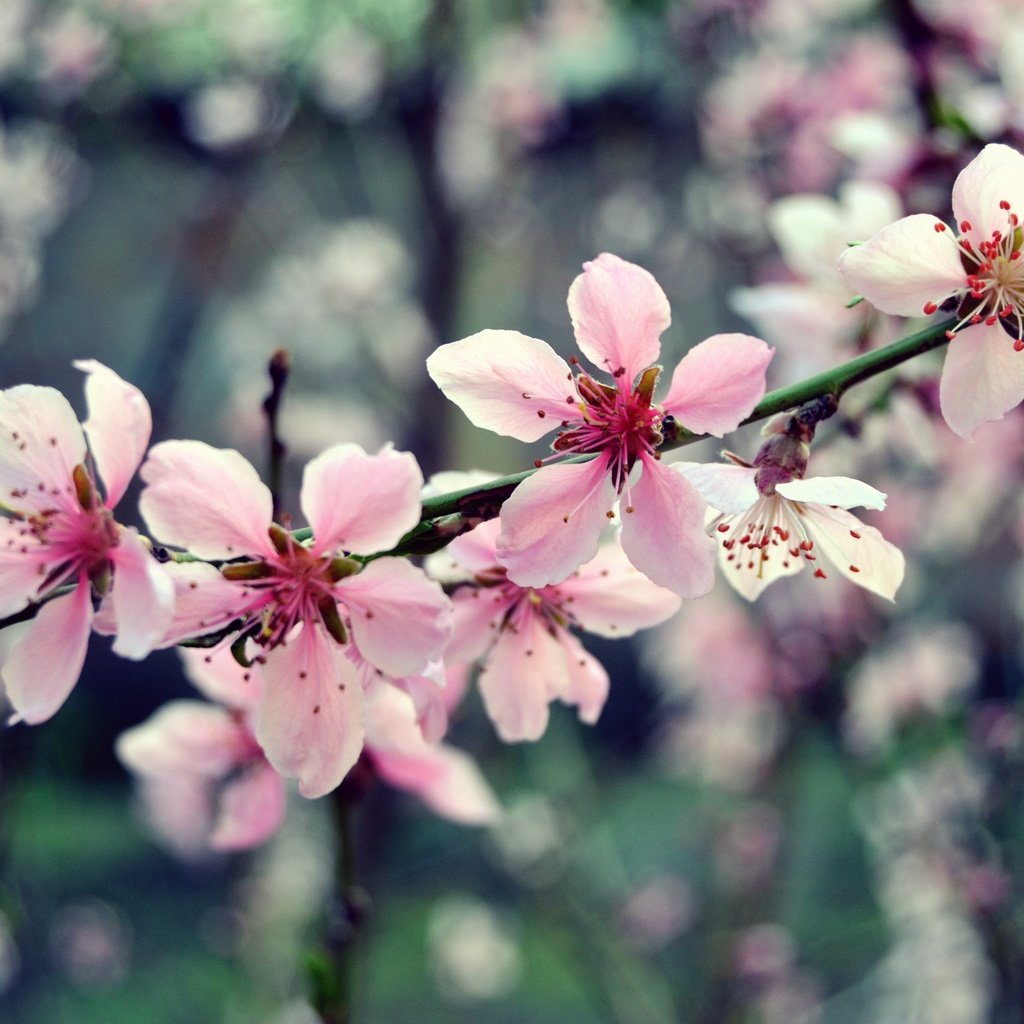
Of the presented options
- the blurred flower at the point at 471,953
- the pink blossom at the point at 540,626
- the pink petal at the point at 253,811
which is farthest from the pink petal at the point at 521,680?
the blurred flower at the point at 471,953

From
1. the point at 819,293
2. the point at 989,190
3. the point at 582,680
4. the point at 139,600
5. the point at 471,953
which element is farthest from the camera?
the point at 471,953

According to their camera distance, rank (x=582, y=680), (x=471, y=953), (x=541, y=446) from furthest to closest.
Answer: (x=471, y=953) → (x=541, y=446) → (x=582, y=680)

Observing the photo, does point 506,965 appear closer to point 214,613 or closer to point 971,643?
point 971,643

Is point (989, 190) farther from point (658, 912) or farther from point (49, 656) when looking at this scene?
point (658, 912)

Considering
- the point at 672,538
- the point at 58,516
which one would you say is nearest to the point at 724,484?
the point at 672,538

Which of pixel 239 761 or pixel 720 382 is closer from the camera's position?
pixel 720 382

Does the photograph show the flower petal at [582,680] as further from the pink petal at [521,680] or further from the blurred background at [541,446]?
the blurred background at [541,446]
